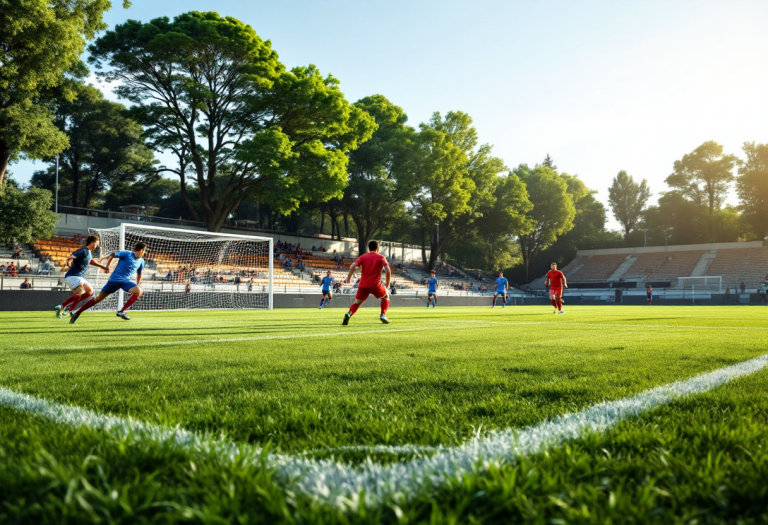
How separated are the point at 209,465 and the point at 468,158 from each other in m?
53.0

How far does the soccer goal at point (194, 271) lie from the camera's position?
22922 mm

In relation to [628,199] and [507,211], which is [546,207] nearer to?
[507,211]

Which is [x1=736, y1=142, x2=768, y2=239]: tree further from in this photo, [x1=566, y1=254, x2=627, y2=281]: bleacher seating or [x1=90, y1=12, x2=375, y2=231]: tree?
[x1=90, y1=12, x2=375, y2=231]: tree

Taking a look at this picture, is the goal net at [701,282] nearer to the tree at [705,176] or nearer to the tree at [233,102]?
the tree at [705,176]

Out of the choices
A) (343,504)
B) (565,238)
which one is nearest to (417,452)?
(343,504)

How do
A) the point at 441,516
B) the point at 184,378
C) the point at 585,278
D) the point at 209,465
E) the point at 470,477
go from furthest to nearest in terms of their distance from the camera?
1. the point at 585,278
2. the point at 184,378
3. the point at 209,465
4. the point at 470,477
5. the point at 441,516

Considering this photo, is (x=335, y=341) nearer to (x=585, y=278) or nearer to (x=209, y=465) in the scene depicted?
(x=209, y=465)

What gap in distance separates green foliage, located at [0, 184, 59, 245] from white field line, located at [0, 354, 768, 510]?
2780 cm

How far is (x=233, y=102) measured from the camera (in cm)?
3225

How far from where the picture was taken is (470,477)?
1.49 m

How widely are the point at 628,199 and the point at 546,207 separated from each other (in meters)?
28.5

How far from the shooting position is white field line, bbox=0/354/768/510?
59.2 inches

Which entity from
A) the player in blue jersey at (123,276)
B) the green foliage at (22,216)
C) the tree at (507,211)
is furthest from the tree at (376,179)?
the player in blue jersey at (123,276)

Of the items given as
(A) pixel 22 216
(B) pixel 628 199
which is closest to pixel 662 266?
(B) pixel 628 199
